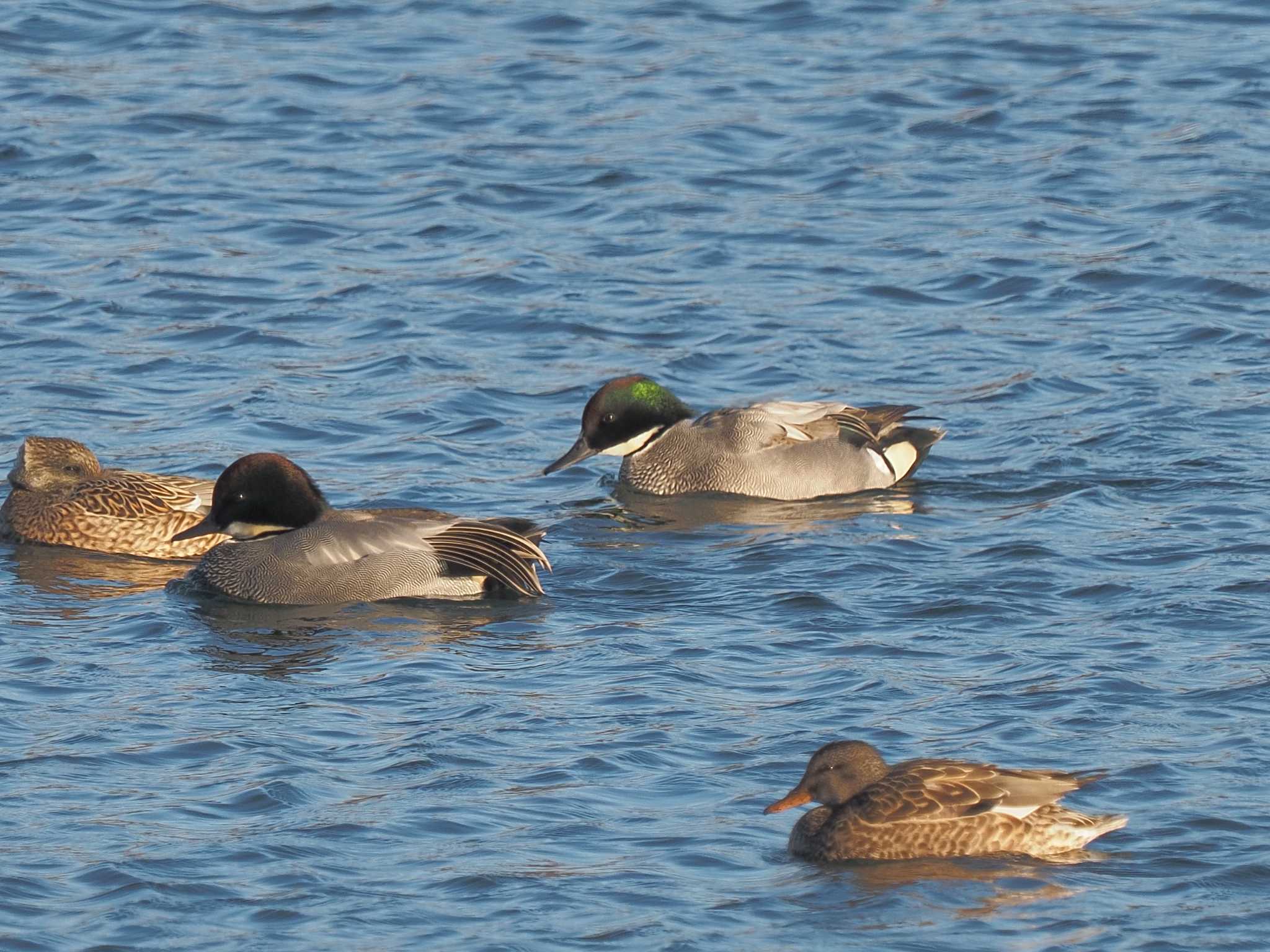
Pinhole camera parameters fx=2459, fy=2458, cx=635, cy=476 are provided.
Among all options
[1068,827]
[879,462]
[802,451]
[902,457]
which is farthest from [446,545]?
[1068,827]

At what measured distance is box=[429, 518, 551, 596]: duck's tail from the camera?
455 inches

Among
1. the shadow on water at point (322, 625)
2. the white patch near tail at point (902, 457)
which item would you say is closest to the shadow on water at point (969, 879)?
the shadow on water at point (322, 625)

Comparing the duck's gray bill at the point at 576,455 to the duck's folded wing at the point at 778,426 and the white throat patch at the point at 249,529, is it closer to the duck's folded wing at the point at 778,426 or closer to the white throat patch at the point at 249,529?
the duck's folded wing at the point at 778,426

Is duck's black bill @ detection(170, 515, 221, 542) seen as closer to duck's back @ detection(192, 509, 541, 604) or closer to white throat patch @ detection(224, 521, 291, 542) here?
white throat patch @ detection(224, 521, 291, 542)

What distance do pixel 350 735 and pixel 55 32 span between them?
14884 millimetres

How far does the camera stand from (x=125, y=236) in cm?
1800

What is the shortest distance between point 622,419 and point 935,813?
19.8 ft

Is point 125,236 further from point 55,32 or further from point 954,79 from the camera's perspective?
point 954,79

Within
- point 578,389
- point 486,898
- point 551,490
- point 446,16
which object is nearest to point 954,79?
point 446,16

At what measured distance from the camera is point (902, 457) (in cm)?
1376

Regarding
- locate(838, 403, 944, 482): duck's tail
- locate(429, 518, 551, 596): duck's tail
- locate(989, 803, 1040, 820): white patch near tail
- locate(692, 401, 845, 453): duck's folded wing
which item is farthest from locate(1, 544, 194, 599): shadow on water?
locate(989, 803, 1040, 820): white patch near tail

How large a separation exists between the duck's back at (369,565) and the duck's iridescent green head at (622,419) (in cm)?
225

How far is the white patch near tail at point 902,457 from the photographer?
44.9ft

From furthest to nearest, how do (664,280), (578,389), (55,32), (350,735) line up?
(55,32) → (664,280) → (578,389) → (350,735)
